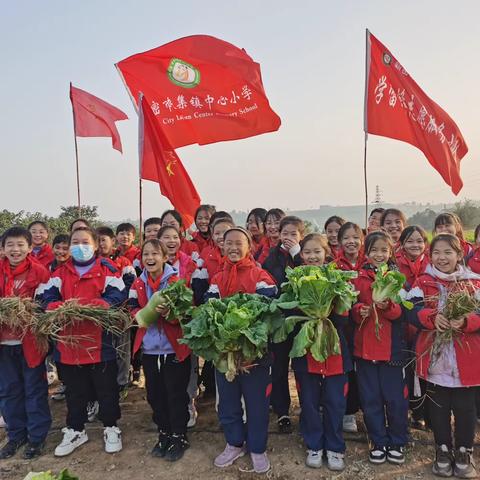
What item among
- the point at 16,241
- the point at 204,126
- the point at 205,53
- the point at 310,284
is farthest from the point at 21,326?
the point at 205,53

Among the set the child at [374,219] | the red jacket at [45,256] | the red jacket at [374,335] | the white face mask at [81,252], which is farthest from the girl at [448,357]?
the red jacket at [45,256]

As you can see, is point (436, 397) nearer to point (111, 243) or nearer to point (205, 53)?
point (111, 243)

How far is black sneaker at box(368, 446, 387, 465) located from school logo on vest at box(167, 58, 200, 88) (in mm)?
6136

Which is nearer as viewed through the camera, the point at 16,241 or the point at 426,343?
the point at 426,343

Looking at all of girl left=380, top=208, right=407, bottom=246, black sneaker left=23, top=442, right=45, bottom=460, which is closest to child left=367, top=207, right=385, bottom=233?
girl left=380, top=208, right=407, bottom=246

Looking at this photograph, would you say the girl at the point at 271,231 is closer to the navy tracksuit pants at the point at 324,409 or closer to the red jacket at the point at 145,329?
the red jacket at the point at 145,329

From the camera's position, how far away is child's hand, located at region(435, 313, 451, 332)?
3381mm

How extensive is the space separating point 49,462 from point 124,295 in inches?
69.5

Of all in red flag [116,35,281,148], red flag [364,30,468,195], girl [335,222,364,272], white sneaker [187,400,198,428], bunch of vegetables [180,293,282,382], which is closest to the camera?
bunch of vegetables [180,293,282,382]

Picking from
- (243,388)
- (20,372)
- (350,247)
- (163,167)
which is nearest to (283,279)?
(350,247)

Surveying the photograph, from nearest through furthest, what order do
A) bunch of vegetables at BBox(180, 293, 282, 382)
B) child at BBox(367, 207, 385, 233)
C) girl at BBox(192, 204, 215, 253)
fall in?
bunch of vegetables at BBox(180, 293, 282, 382) < girl at BBox(192, 204, 215, 253) < child at BBox(367, 207, 385, 233)

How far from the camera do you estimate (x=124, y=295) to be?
421 centimetres

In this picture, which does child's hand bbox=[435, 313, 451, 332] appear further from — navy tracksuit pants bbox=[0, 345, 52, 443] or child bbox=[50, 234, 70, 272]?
child bbox=[50, 234, 70, 272]

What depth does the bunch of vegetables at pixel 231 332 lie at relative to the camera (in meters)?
3.34
